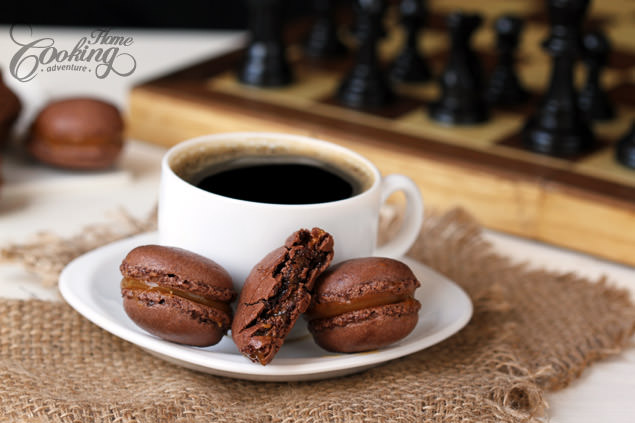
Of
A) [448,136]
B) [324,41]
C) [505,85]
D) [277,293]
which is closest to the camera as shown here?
[277,293]

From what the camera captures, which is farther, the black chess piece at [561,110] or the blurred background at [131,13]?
the blurred background at [131,13]

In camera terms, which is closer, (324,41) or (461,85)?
(461,85)

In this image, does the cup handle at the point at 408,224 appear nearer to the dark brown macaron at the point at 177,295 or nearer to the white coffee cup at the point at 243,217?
the white coffee cup at the point at 243,217

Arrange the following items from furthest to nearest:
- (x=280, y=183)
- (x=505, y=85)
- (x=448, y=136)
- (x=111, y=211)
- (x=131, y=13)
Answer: (x=131, y=13) < (x=505, y=85) < (x=448, y=136) < (x=111, y=211) < (x=280, y=183)

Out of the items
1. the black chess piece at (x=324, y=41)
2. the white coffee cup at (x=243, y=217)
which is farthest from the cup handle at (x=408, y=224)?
the black chess piece at (x=324, y=41)

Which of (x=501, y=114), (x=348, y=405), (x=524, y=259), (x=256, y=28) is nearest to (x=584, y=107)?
(x=501, y=114)

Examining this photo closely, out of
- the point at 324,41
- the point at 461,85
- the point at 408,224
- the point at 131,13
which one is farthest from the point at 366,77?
the point at 131,13

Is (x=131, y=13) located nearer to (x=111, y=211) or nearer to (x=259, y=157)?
(x=111, y=211)
